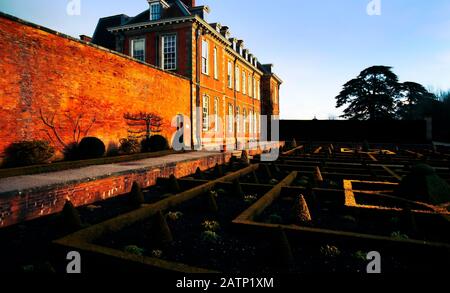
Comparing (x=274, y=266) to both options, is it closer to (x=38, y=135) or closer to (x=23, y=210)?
(x=23, y=210)

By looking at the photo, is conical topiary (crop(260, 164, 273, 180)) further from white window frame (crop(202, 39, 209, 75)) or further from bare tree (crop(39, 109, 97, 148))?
white window frame (crop(202, 39, 209, 75))

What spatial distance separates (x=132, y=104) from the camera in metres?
14.1

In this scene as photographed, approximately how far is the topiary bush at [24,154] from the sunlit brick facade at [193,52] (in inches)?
447

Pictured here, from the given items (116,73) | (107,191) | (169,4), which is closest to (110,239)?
(107,191)

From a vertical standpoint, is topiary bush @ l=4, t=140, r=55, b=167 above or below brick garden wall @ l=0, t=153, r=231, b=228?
above

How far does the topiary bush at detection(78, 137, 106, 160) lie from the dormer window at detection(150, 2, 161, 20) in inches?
543

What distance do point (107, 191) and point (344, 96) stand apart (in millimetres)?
42132

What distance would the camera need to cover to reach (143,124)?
48.9 feet

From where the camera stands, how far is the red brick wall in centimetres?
876

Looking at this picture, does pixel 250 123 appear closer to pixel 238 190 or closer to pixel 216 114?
pixel 216 114

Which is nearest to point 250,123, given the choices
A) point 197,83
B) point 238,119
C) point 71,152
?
point 238,119

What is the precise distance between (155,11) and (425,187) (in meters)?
21.2

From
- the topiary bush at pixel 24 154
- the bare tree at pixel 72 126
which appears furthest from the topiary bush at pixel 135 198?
the bare tree at pixel 72 126

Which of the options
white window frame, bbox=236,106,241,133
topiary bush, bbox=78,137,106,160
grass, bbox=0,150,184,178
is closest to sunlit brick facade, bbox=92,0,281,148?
white window frame, bbox=236,106,241,133
